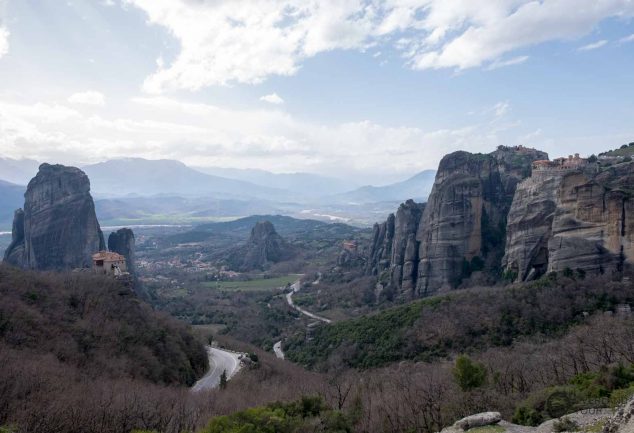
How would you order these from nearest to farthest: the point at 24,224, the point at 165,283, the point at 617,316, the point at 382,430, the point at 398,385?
the point at 382,430 < the point at 398,385 < the point at 617,316 < the point at 24,224 < the point at 165,283

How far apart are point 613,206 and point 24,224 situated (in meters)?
81.3

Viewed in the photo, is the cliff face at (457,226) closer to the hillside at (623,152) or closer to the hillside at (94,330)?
the hillside at (623,152)

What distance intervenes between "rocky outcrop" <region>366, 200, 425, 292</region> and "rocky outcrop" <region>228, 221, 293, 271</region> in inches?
1935

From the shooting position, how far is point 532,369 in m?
34.1

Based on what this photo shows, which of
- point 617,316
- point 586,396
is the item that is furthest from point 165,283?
point 586,396

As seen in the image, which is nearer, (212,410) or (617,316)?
(212,410)

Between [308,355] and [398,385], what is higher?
[398,385]

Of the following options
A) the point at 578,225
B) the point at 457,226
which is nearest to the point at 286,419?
the point at 578,225

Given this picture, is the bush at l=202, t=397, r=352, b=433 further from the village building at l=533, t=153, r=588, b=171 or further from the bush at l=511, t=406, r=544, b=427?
the village building at l=533, t=153, r=588, b=171

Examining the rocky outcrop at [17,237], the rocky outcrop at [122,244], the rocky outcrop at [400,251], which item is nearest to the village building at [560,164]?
the rocky outcrop at [400,251]

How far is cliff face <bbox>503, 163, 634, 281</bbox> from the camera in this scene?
153ft

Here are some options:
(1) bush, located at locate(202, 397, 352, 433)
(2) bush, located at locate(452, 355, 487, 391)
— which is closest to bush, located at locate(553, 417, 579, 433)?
(2) bush, located at locate(452, 355, 487, 391)

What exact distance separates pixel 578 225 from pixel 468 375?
24.8m

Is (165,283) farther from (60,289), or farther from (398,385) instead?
(398,385)
